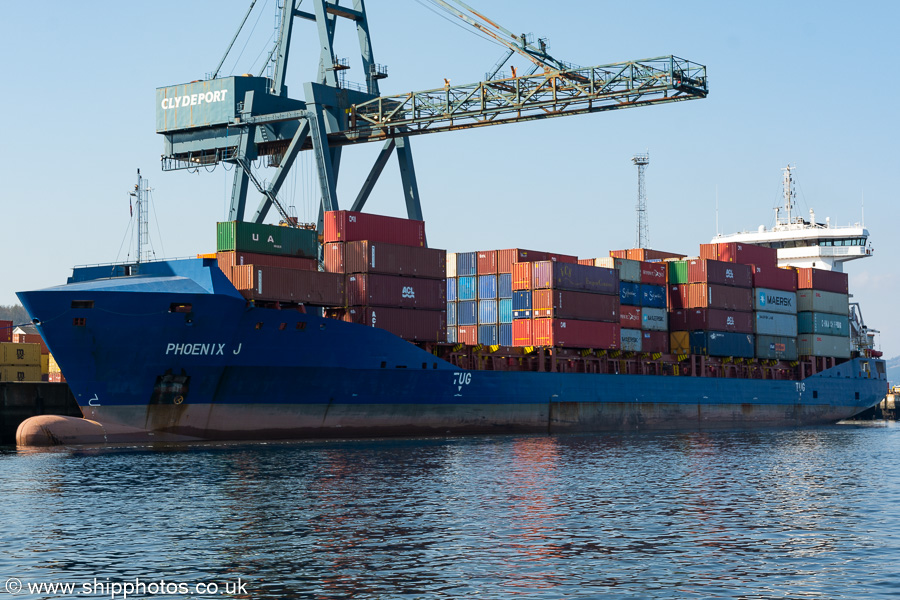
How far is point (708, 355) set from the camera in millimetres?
60469

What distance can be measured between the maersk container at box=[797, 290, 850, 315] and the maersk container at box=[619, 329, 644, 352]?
15.7 meters

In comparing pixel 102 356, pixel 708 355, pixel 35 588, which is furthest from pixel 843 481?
pixel 708 355

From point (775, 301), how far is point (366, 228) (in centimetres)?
3153

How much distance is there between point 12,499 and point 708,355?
4371 cm

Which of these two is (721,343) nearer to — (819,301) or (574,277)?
(819,301)

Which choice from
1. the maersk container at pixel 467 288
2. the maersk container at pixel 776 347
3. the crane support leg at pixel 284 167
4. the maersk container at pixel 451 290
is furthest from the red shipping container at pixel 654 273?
the crane support leg at pixel 284 167

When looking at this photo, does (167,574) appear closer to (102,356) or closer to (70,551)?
(70,551)

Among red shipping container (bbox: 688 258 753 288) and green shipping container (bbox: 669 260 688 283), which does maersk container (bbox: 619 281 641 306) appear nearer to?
green shipping container (bbox: 669 260 688 283)

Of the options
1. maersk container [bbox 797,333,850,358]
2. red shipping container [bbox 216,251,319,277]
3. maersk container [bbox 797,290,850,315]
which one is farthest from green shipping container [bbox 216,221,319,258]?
maersk container [bbox 797,333,850,358]

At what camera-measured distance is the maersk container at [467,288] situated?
55.5m

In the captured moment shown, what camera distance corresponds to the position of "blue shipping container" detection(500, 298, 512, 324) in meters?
54.4

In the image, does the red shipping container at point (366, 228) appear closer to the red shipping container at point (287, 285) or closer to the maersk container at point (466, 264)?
the red shipping container at point (287, 285)

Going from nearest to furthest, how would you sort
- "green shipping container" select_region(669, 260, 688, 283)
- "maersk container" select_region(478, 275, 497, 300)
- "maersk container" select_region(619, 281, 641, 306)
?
"maersk container" select_region(478, 275, 497, 300), "maersk container" select_region(619, 281, 641, 306), "green shipping container" select_region(669, 260, 688, 283)

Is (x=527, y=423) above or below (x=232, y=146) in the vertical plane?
below
